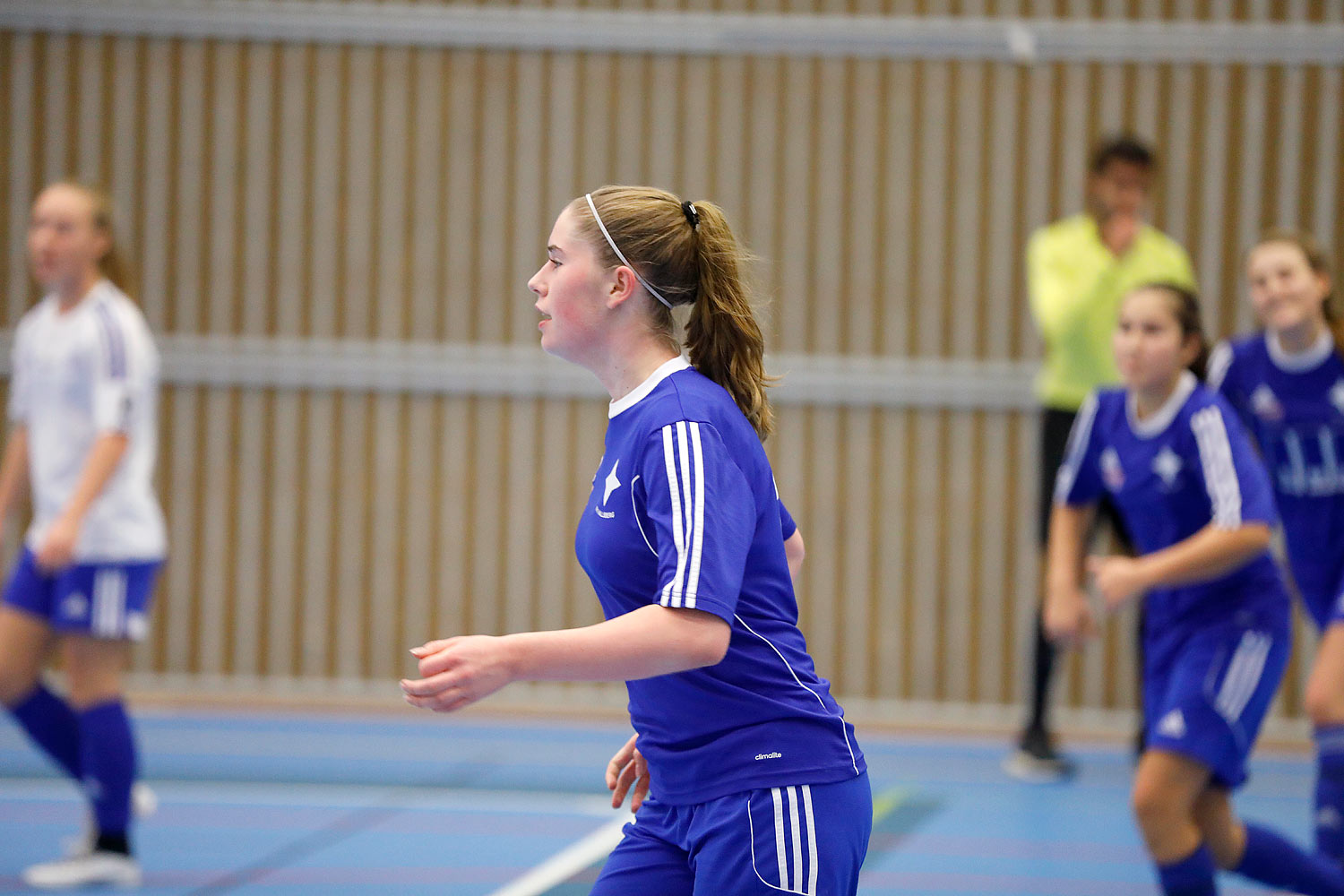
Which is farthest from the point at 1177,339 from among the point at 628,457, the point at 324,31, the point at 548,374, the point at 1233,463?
the point at 324,31

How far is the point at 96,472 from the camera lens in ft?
13.0

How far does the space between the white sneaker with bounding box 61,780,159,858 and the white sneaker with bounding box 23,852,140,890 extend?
0.18ft

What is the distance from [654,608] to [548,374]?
16.5ft

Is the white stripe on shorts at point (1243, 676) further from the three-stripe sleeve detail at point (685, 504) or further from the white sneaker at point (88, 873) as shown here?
the white sneaker at point (88, 873)

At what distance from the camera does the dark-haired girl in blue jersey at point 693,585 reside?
1.82 meters

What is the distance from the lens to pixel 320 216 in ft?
22.5

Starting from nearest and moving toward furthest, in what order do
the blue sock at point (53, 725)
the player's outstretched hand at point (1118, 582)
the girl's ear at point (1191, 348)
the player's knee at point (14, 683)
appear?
the player's outstretched hand at point (1118, 582)
the girl's ear at point (1191, 348)
the player's knee at point (14, 683)
the blue sock at point (53, 725)

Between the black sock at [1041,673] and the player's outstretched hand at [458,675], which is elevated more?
the player's outstretched hand at [458,675]

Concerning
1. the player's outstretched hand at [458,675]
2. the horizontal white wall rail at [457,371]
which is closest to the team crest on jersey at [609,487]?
the player's outstretched hand at [458,675]

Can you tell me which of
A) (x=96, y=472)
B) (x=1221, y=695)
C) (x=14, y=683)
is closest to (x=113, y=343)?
(x=96, y=472)

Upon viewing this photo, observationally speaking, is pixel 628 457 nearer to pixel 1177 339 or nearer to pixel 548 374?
pixel 1177 339

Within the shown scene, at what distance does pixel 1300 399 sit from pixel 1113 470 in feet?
2.73


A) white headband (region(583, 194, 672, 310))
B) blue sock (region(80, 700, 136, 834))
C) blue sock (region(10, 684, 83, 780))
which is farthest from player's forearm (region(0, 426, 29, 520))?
white headband (region(583, 194, 672, 310))

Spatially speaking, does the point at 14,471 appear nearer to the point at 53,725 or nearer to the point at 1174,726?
the point at 53,725
